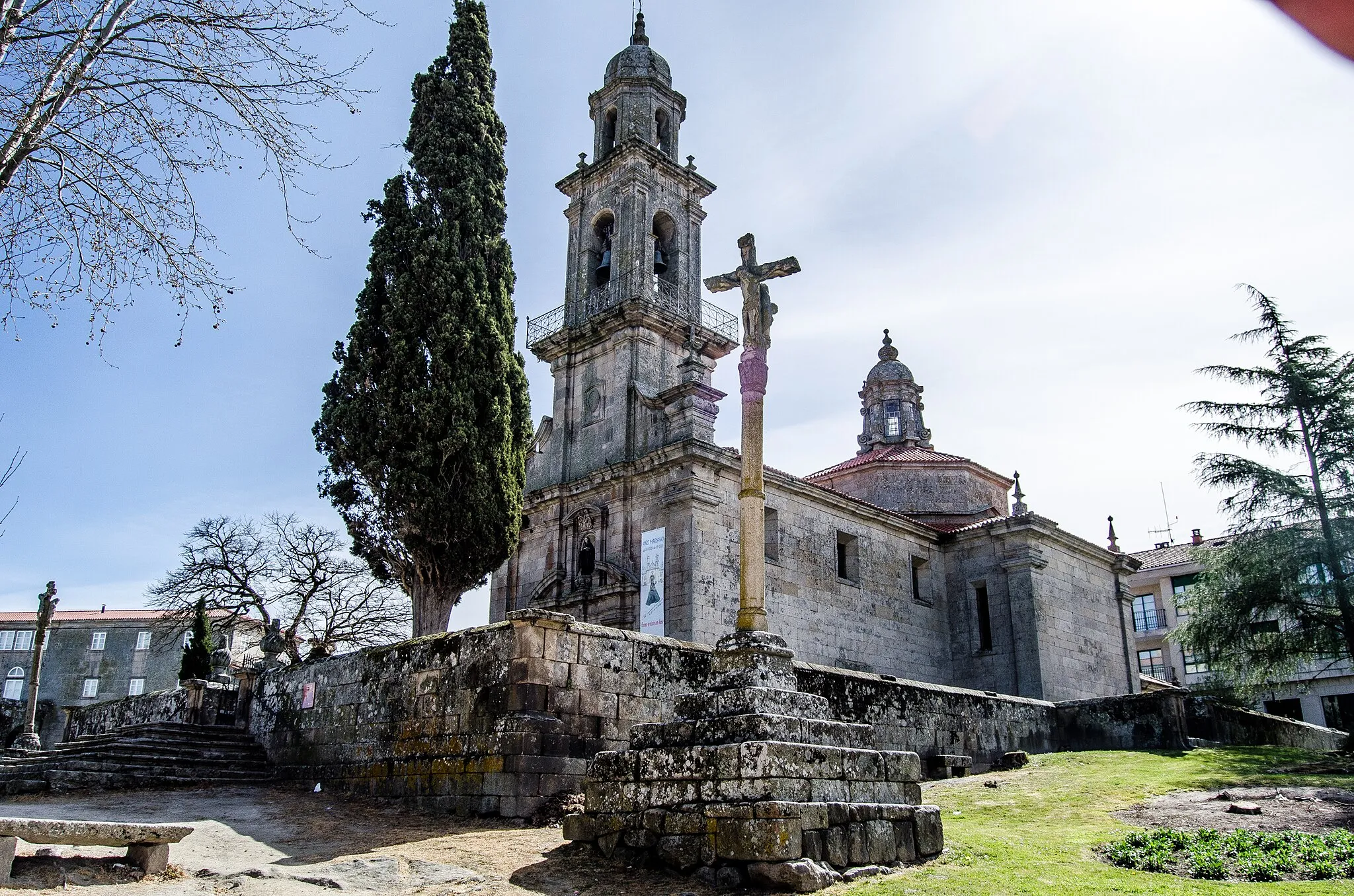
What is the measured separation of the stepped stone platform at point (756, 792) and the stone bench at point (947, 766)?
561 cm

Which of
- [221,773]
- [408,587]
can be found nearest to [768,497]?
[408,587]

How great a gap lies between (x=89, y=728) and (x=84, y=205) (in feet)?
60.6

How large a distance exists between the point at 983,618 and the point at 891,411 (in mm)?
8932

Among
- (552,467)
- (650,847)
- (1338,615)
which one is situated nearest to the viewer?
(650,847)

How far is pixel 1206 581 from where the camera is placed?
16.6 metres

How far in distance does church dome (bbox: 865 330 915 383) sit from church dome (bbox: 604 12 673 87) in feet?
38.2

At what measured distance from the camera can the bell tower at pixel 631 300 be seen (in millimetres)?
22078

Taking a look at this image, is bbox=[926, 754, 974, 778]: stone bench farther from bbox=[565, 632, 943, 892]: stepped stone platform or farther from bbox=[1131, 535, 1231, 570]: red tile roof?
bbox=[1131, 535, 1231, 570]: red tile roof

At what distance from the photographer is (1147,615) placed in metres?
40.1

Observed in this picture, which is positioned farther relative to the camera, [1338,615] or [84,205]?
[1338,615]

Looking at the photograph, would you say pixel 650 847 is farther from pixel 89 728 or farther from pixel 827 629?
pixel 89 728

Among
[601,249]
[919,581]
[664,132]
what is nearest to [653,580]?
[919,581]

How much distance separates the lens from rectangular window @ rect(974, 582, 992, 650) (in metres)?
24.8

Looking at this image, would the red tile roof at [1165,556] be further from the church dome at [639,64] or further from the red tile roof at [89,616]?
the red tile roof at [89,616]
